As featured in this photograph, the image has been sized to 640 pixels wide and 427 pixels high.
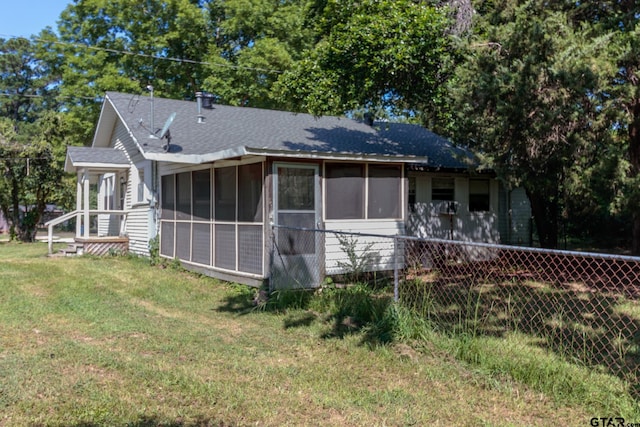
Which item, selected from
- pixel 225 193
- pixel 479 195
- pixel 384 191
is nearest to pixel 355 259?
pixel 384 191

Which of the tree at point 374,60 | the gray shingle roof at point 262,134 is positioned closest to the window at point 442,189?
the gray shingle roof at point 262,134

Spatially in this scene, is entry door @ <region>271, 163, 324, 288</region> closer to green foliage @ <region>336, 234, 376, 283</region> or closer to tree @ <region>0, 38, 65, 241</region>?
green foliage @ <region>336, 234, 376, 283</region>

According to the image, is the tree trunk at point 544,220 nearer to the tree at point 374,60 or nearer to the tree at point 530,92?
the tree at point 530,92

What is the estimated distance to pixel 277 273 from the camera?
8.40 m

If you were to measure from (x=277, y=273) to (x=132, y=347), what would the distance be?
3.36 metres

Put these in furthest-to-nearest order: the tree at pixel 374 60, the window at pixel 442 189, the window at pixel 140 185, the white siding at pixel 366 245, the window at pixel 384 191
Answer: the window at pixel 140 185
the window at pixel 442 189
the window at pixel 384 191
the white siding at pixel 366 245
the tree at pixel 374 60

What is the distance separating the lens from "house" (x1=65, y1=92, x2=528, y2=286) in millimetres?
8805

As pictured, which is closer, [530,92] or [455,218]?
[530,92]

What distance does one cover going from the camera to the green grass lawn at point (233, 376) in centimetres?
365

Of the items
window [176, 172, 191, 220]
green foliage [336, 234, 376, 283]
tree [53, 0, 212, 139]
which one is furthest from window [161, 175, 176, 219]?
tree [53, 0, 212, 139]

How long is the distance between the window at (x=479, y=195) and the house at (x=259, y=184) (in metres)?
0.03

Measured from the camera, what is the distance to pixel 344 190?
9.38m

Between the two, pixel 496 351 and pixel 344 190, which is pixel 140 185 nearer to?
pixel 344 190

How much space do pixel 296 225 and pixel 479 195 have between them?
6530mm
